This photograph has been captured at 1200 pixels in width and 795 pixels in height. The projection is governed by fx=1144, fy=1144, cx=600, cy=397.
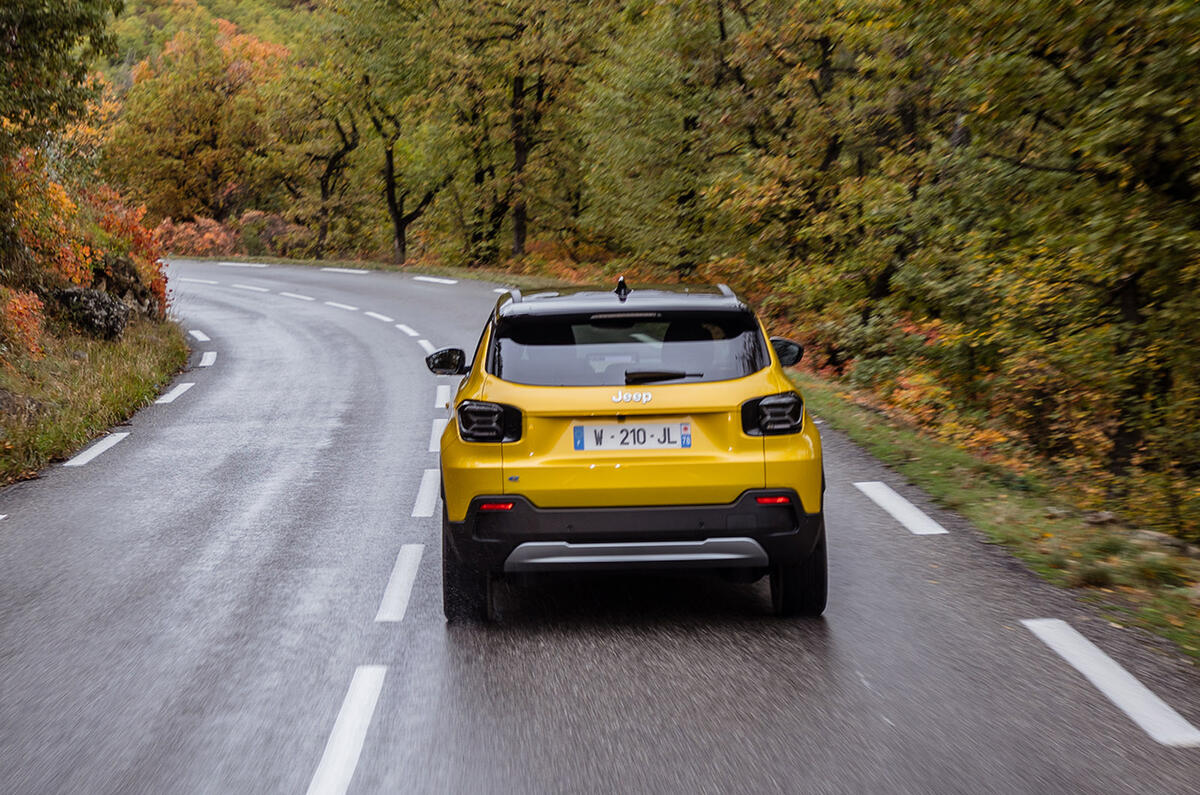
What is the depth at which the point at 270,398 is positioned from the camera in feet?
46.5

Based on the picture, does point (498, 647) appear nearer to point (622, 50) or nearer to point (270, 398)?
point (270, 398)

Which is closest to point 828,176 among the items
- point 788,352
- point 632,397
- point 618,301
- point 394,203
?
A: point 788,352

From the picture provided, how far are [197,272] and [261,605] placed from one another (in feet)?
109

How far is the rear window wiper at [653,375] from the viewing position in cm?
493

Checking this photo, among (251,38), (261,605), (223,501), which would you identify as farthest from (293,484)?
Result: (251,38)

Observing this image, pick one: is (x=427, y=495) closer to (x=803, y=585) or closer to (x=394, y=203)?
(x=803, y=585)

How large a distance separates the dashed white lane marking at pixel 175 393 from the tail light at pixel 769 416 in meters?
11.0

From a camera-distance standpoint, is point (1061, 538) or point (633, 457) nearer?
point (633, 457)

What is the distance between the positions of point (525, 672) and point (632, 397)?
4.07 feet

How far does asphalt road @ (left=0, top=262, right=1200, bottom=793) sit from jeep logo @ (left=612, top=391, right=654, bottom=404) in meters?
1.11

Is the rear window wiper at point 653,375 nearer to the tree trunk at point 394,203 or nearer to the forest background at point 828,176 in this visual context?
the forest background at point 828,176

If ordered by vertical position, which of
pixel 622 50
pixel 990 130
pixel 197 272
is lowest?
pixel 197 272

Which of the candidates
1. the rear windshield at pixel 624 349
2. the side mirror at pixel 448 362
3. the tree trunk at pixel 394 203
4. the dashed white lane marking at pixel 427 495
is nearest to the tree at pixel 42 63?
the dashed white lane marking at pixel 427 495

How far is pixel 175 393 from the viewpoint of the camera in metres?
14.9
